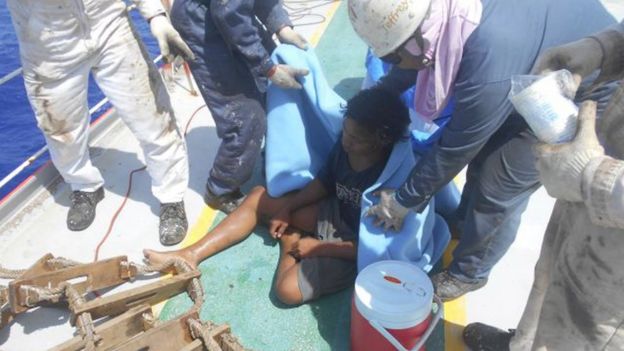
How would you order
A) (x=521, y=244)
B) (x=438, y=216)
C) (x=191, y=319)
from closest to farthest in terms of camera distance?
1. (x=191, y=319)
2. (x=438, y=216)
3. (x=521, y=244)

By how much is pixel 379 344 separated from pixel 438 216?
92 cm

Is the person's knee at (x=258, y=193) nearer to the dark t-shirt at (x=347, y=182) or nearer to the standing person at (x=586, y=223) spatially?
the dark t-shirt at (x=347, y=182)

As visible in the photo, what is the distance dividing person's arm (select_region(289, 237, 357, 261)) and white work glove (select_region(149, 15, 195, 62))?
121cm

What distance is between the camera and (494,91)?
1646 millimetres

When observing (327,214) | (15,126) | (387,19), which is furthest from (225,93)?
(15,126)

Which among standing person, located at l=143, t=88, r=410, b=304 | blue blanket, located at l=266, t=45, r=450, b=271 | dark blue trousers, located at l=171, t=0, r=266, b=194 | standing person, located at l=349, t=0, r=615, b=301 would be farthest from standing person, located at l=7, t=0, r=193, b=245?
standing person, located at l=349, t=0, r=615, b=301

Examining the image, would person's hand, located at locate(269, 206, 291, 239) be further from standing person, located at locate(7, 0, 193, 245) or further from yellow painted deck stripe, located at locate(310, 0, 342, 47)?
yellow painted deck stripe, located at locate(310, 0, 342, 47)

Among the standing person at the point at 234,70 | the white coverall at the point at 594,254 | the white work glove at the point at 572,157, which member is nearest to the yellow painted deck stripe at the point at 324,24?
the standing person at the point at 234,70

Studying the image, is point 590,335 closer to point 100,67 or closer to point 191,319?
point 191,319

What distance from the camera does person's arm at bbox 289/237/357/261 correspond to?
2.54m

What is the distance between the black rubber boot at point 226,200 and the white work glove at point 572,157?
222 centimetres

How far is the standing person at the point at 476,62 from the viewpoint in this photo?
1616 mm

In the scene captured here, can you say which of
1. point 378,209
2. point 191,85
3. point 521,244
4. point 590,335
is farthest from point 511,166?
point 191,85

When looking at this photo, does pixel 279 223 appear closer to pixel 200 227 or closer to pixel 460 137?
pixel 200 227
